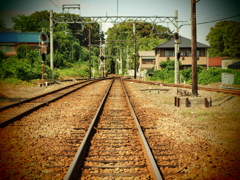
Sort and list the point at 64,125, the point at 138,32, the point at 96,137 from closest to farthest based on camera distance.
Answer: the point at 96,137
the point at 64,125
the point at 138,32

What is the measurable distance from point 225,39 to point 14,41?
218 feet

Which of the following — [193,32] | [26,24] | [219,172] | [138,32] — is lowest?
[219,172]

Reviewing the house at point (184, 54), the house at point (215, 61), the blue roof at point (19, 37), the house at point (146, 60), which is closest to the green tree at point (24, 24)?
the blue roof at point (19, 37)

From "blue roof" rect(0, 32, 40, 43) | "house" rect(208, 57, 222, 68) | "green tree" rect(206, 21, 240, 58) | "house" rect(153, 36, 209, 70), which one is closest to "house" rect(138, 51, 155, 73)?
"house" rect(153, 36, 209, 70)

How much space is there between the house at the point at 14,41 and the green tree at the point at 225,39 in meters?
58.7

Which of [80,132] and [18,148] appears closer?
[18,148]

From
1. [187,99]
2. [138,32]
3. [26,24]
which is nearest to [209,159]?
[187,99]

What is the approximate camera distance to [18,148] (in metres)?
4.62

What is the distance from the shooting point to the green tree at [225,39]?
69.8 metres

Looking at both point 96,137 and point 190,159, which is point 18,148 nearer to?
point 96,137

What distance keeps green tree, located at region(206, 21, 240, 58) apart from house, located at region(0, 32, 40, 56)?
193ft

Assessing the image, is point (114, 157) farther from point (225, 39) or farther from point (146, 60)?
point (225, 39)

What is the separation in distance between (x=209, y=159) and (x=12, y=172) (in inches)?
135

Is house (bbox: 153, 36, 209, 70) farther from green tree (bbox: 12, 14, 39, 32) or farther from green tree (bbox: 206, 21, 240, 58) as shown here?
green tree (bbox: 12, 14, 39, 32)
